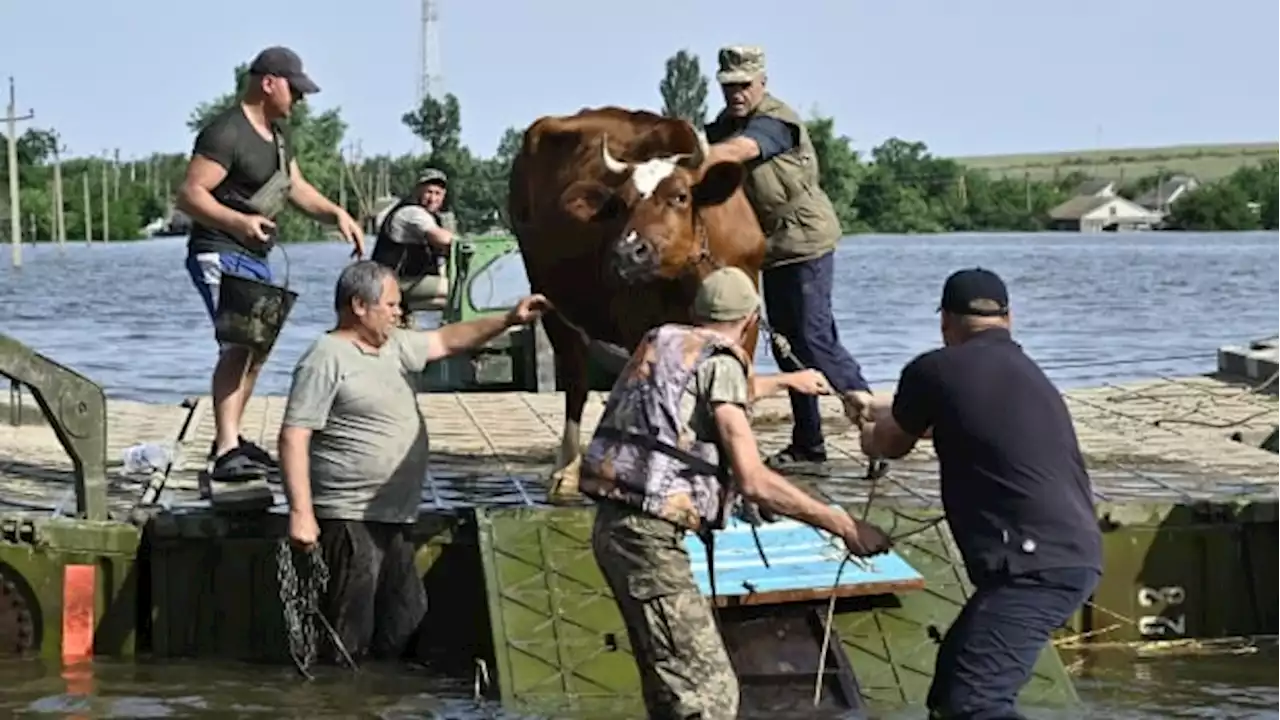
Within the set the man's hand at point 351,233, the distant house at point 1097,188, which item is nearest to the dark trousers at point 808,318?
the man's hand at point 351,233

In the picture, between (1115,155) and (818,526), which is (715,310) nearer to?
(818,526)

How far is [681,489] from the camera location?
700 cm

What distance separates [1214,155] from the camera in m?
171

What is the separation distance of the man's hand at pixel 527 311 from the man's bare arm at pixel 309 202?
213cm

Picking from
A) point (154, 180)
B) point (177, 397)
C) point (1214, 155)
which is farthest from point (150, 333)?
point (1214, 155)

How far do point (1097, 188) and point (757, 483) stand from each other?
484 ft

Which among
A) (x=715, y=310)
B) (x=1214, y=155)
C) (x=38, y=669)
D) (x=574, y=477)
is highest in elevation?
(x=1214, y=155)

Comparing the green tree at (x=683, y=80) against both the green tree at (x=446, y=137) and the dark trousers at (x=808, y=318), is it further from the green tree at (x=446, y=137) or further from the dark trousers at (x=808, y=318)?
the dark trousers at (x=808, y=318)

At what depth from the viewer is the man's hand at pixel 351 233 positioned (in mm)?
10586

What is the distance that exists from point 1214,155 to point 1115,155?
11.6 metres

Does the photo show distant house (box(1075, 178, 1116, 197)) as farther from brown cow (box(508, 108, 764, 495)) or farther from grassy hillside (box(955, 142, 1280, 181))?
brown cow (box(508, 108, 764, 495))

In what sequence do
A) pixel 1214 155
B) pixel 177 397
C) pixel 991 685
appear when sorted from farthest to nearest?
pixel 1214 155 → pixel 177 397 → pixel 991 685

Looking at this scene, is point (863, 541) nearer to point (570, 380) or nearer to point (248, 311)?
point (248, 311)

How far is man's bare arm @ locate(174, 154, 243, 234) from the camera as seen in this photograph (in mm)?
10375
